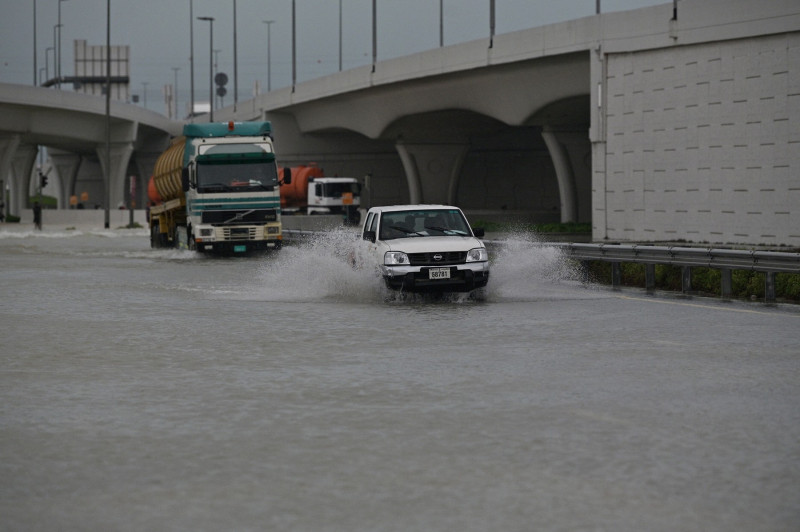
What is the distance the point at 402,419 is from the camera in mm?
9320

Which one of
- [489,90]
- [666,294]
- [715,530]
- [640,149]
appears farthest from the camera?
[489,90]

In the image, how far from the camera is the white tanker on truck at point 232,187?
35656mm

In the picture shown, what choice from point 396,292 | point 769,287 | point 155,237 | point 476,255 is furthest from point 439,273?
point 155,237

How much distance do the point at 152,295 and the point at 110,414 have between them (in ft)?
42.7

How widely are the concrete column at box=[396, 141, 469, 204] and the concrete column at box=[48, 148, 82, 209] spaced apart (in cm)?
5692

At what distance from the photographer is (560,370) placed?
12039 millimetres

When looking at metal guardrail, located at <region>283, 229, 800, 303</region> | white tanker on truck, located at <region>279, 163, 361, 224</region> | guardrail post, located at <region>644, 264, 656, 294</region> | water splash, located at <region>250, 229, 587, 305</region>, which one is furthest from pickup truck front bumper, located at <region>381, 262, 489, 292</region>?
white tanker on truck, located at <region>279, 163, 361, 224</region>

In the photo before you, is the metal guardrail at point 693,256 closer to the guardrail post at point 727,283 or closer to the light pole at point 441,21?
the guardrail post at point 727,283

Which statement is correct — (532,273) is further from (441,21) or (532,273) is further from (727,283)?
(441,21)

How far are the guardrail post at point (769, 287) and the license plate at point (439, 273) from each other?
457cm

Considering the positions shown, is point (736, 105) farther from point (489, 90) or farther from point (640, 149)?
point (489, 90)

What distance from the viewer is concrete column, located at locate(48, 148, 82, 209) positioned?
128m

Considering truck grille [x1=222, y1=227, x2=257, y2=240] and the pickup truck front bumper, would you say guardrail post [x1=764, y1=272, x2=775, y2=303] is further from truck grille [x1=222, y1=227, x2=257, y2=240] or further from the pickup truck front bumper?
truck grille [x1=222, y1=227, x2=257, y2=240]

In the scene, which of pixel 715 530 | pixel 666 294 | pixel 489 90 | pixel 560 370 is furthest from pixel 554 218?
pixel 715 530
